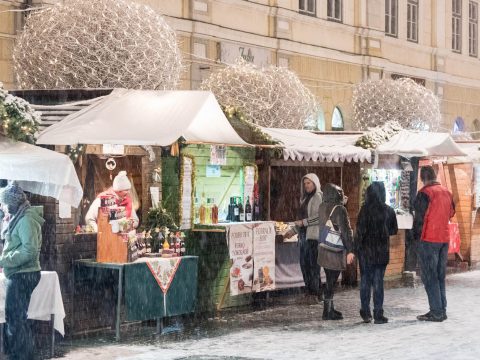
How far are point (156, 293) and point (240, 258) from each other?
203 cm

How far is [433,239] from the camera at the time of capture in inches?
480

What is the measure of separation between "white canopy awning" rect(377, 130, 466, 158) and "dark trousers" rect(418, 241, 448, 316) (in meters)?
3.46

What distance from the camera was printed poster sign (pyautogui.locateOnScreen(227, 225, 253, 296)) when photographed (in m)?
12.7

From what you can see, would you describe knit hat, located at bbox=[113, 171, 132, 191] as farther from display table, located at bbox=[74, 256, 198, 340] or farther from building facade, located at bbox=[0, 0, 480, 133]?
building facade, located at bbox=[0, 0, 480, 133]

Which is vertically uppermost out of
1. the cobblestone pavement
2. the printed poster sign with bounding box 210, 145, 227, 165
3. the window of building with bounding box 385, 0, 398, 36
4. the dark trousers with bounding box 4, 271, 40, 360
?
the window of building with bounding box 385, 0, 398, 36

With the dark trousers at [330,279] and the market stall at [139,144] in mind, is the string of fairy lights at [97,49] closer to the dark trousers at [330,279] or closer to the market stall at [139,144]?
the market stall at [139,144]

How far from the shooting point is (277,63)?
22469 millimetres

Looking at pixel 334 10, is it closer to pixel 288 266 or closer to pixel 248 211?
pixel 288 266

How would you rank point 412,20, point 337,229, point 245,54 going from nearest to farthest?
point 337,229
point 245,54
point 412,20

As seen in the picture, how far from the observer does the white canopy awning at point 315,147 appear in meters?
14.1

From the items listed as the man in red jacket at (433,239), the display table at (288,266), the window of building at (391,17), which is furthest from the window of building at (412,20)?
the man in red jacket at (433,239)

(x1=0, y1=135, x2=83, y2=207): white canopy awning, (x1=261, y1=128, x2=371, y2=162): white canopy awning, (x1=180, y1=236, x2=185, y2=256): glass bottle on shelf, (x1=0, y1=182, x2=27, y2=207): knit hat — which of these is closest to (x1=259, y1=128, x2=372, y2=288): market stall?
(x1=261, y1=128, x2=371, y2=162): white canopy awning

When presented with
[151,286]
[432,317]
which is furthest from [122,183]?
[432,317]

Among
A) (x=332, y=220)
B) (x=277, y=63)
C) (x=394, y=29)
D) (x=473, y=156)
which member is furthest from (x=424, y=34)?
(x=332, y=220)
